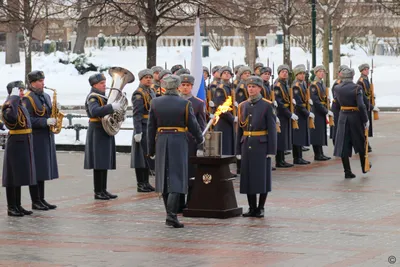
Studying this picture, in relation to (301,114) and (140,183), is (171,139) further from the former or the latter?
(301,114)

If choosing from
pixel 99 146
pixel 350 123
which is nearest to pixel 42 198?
pixel 99 146

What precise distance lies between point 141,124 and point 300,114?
5.34 metres

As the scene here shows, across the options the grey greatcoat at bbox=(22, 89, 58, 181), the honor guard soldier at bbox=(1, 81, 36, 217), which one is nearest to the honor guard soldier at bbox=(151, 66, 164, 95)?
the grey greatcoat at bbox=(22, 89, 58, 181)

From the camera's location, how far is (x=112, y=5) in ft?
91.0

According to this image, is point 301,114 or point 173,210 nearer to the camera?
point 173,210

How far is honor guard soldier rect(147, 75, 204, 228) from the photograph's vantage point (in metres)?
14.0

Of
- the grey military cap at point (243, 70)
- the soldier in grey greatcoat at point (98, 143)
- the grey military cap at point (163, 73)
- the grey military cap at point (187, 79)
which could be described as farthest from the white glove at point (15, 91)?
the grey military cap at point (243, 70)

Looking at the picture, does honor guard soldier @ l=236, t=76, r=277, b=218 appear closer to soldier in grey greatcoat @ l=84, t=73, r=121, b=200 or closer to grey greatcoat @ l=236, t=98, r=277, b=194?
grey greatcoat @ l=236, t=98, r=277, b=194

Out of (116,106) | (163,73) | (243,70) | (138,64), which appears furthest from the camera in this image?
(138,64)

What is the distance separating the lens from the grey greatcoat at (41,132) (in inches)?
612

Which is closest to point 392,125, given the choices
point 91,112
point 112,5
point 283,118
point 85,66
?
point 112,5

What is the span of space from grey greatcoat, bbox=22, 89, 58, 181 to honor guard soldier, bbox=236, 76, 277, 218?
8.61ft

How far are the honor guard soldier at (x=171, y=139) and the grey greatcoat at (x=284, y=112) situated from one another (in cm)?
708

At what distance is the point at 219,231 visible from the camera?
13641 mm
